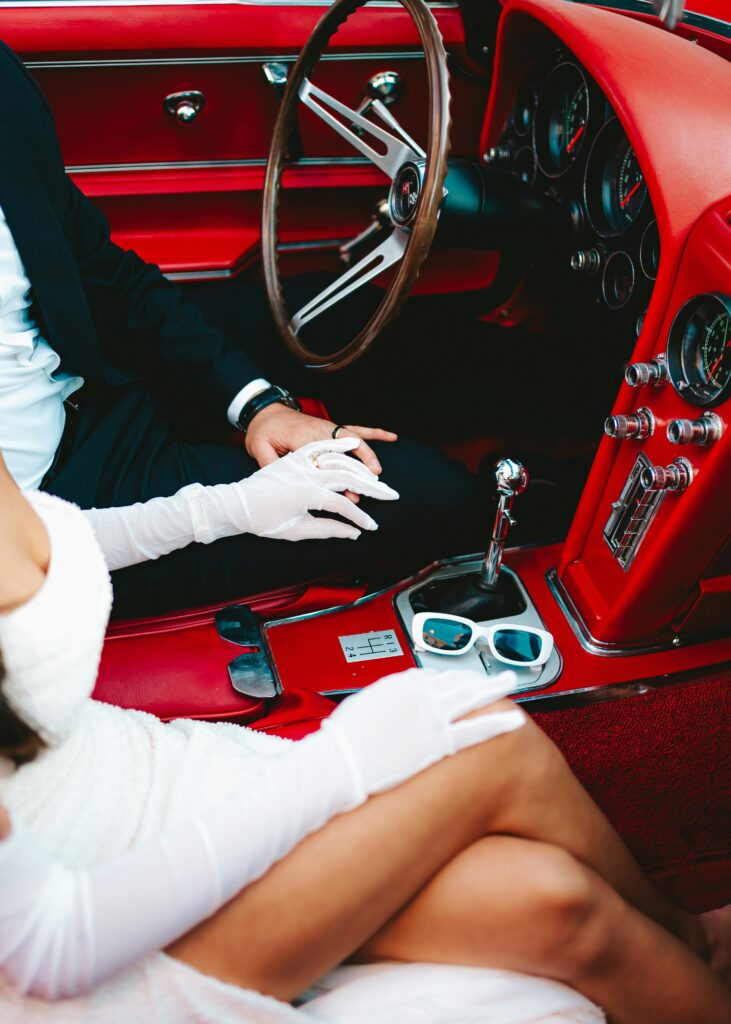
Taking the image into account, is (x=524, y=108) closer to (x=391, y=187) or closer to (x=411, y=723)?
(x=391, y=187)

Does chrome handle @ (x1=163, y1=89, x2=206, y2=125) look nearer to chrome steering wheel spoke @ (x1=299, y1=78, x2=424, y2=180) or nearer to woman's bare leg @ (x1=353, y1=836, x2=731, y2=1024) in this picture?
chrome steering wheel spoke @ (x1=299, y1=78, x2=424, y2=180)

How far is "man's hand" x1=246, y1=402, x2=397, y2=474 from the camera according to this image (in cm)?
123

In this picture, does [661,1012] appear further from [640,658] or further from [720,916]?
[640,658]

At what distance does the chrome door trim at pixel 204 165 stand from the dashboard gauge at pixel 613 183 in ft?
1.76

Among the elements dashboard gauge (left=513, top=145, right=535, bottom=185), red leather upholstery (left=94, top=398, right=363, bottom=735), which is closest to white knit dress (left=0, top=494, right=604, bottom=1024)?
red leather upholstery (left=94, top=398, right=363, bottom=735)

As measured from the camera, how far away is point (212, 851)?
0.63 m

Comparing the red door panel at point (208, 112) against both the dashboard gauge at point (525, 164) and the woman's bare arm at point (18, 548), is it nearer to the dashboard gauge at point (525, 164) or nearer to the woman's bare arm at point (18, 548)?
the dashboard gauge at point (525, 164)

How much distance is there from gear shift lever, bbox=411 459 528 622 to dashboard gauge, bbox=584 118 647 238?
1.65 feet

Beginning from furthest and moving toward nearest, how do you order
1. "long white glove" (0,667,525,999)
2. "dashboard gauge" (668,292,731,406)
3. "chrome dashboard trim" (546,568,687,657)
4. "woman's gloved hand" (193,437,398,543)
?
"chrome dashboard trim" (546,568,687,657)
"woman's gloved hand" (193,437,398,543)
"dashboard gauge" (668,292,731,406)
"long white glove" (0,667,525,999)

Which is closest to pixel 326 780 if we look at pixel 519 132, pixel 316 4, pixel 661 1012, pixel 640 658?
pixel 661 1012

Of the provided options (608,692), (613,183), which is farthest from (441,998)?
(613,183)

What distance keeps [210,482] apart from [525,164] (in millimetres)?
906

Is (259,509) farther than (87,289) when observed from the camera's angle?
No

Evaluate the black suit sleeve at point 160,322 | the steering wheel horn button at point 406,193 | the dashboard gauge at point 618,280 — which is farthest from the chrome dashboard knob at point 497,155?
the black suit sleeve at point 160,322
